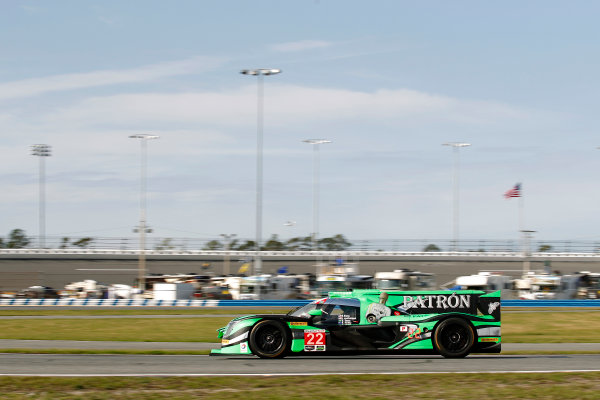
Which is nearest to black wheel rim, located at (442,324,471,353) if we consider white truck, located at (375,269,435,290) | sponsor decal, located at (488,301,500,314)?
sponsor decal, located at (488,301,500,314)

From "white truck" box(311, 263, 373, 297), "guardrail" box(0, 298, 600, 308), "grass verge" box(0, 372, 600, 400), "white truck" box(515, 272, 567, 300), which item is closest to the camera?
"grass verge" box(0, 372, 600, 400)

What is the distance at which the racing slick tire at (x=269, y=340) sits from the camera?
45.6 ft

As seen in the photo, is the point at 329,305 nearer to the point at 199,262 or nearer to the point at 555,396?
the point at 555,396

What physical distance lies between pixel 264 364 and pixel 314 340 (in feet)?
4.54

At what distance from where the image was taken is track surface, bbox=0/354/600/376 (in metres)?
12.1

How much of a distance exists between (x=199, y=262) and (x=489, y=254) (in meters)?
25.4

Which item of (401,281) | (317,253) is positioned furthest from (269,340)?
(317,253)

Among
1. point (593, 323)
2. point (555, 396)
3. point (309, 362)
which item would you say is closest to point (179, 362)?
point (309, 362)

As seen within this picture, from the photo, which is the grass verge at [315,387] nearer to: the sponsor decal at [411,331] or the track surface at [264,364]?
the track surface at [264,364]

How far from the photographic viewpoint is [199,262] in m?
60.3

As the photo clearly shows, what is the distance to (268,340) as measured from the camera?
45.8 feet

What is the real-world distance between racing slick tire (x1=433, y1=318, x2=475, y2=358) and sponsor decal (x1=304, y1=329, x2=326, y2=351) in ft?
7.44

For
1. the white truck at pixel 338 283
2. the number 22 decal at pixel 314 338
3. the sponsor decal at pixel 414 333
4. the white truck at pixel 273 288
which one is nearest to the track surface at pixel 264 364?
the number 22 decal at pixel 314 338

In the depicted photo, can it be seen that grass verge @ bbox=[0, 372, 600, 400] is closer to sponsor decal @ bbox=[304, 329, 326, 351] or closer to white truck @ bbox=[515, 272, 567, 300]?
sponsor decal @ bbox=[304, 329, 326, 351]
